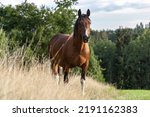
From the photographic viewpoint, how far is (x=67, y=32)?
3366 centimetres

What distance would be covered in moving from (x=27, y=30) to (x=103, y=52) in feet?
243

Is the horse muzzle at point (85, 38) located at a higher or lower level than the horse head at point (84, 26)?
lower

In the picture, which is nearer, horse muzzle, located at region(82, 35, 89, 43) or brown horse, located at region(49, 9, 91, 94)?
horse muzzle, located at region(82, 35, 89, 43)

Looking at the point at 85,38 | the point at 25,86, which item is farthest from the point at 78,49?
the point at 25,86

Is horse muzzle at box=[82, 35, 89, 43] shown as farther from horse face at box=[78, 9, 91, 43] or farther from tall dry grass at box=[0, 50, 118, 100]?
tall dry grass at box=[0, 50, 118, 100]

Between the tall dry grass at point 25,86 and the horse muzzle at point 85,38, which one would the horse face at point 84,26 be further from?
the tall dry grass at point 25,86

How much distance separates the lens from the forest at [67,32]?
63.3ft

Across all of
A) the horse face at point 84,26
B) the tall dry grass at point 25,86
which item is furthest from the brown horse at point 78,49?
the tall dry grass at point 25,86

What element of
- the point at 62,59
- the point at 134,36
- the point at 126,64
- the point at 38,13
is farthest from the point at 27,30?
the point at 134,36

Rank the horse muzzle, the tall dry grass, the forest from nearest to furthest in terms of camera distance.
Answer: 1. the tall dry grass
2. the horse muzzle
3. the forest

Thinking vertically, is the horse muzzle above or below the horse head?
below

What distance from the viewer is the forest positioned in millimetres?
19297

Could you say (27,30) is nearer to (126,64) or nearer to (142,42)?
(126,64)

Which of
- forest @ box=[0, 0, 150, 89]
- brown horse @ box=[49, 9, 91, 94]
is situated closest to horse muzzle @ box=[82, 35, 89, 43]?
brown horse @ box=[49, 9, 91, 94]
